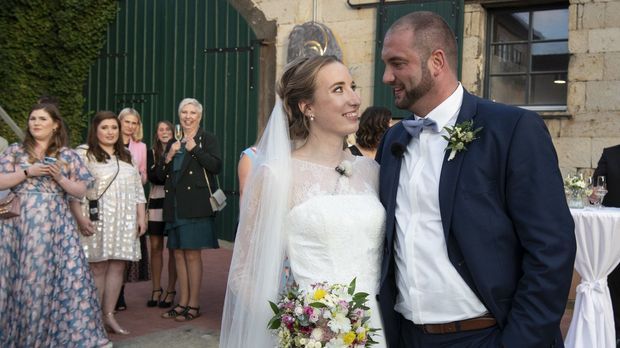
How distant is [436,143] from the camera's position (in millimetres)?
2729

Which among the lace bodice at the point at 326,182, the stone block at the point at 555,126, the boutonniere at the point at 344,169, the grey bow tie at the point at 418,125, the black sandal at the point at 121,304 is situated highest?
the stone block at the point at 555,126

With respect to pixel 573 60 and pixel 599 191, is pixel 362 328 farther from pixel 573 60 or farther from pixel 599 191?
pixel 573 60

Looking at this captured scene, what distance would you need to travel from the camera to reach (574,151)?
7.95 meters

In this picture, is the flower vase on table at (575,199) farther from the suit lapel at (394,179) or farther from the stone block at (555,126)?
the suit lapel at (394,179)

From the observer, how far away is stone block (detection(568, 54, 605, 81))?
783 centimetres

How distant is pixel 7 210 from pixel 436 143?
12.5 ft

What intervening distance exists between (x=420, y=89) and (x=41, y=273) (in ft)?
12.6

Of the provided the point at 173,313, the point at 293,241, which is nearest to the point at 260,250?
the point at 293,241

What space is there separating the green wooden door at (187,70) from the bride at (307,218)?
23.3ft

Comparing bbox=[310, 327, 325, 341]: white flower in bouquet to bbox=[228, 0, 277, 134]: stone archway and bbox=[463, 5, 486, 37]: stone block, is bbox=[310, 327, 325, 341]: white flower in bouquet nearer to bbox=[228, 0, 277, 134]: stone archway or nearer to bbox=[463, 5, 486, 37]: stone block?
bbox=[463, 5, 486, 37]: stone block

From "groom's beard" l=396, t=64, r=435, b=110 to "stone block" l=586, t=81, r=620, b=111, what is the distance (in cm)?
584

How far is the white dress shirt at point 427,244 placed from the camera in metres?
2.56

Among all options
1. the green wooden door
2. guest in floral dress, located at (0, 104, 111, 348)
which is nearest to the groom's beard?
guest in floral dress, located at (0, 104, 111, 348)

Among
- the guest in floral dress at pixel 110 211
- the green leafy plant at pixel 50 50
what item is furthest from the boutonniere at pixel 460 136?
the green leafy plant at pixel 50 50
